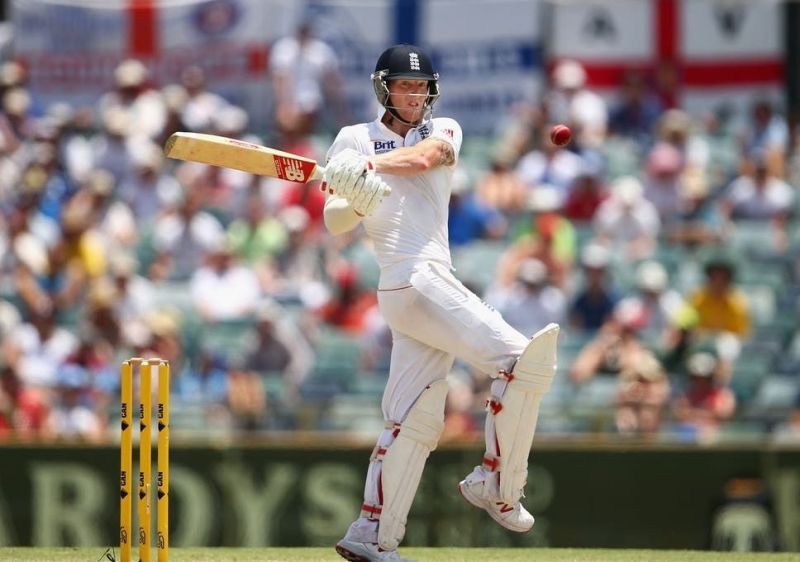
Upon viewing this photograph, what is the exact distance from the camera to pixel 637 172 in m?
12.8

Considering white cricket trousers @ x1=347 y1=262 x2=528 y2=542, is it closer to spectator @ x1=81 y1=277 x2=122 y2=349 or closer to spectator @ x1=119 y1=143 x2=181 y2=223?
spectator @ x1=81 y1=277 x2=122 y2=349

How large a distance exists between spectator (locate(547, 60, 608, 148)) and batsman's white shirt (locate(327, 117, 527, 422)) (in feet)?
22.4

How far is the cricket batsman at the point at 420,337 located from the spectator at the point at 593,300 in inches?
194

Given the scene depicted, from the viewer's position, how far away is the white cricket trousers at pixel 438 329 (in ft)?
19.9

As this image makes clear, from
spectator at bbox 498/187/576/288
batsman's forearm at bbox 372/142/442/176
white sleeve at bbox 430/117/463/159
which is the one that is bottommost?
spectator at bbox 498/187/576/288

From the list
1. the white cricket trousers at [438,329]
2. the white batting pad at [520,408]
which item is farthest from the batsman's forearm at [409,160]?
the white batting pad at [520,408]

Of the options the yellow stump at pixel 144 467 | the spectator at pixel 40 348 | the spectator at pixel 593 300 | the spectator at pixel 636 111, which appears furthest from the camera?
the spectator at pixel 636 111

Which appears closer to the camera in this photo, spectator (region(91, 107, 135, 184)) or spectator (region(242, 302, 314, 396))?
spectator (region(242, 302, 314, 396))

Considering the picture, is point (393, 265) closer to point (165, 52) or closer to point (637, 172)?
point (637, 172)

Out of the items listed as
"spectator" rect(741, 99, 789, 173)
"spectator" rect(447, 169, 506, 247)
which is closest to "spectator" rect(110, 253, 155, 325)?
"spectator" rect(447, 169, 506, 247)

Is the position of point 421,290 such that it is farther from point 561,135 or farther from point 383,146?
point 561,135

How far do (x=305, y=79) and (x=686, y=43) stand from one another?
10.9ft

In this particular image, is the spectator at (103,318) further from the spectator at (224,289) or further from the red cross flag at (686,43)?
the red cross flag at (686,43)

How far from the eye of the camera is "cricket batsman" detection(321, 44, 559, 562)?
6.06 m
